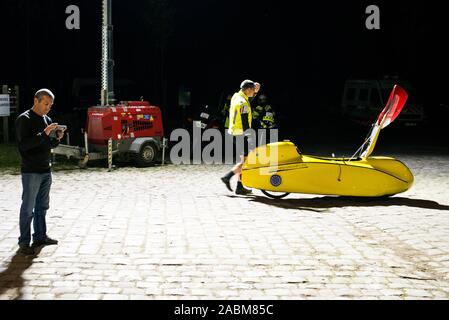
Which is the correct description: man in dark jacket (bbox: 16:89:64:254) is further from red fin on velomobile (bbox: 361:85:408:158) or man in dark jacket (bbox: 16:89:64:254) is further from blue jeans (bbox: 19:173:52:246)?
red fin on velomobile (bbox: 361:85:408:158)

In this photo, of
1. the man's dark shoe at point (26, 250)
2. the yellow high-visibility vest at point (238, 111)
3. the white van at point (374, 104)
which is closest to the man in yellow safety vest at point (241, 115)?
the yellow high-visibility vest at point (238, 111)

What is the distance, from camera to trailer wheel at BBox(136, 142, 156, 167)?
1458cm

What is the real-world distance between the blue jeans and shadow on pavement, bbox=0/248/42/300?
206 millimetres

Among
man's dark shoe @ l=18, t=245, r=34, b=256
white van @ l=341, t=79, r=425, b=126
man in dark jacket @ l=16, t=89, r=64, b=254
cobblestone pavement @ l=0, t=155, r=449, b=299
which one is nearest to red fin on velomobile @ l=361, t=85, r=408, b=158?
cobblestone pavement @ l=0, t=155, r=449, b=299

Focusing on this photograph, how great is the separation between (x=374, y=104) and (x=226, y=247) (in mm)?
21800

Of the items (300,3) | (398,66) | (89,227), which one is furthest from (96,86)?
(89,227)

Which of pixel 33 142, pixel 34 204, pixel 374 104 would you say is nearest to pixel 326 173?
pixel 34 204

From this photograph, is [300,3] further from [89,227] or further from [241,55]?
[89,227]

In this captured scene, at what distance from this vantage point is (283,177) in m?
9.90

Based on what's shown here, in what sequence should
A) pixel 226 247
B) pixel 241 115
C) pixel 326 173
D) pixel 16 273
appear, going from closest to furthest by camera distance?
pixel 16 273 < pixel 226 247 < pixel 326 173 < pixel 241 115

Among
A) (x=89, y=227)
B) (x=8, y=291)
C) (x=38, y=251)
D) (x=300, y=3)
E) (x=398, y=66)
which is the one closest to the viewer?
(x=8, y=291)

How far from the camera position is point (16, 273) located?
5688 mm

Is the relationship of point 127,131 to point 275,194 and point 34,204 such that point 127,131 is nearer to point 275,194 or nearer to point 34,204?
point 275,194

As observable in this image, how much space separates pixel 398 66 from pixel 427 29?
3365 millimetres
